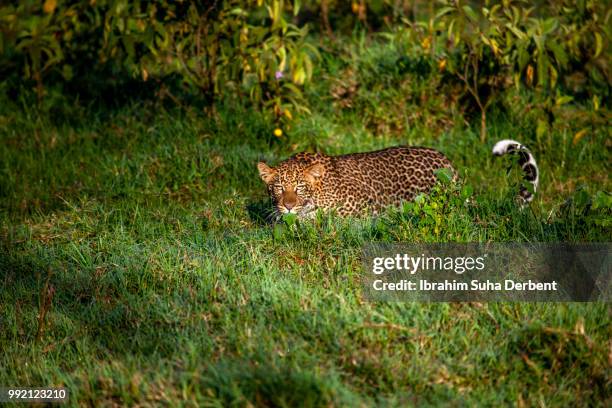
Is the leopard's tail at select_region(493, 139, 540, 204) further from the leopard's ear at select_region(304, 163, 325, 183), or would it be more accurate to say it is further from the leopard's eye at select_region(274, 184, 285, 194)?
the leopard's eye at select_region(274, 184, 285, 194)

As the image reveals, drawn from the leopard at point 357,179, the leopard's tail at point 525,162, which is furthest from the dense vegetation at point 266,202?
the leopard at point 357,179

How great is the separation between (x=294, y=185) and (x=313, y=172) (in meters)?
0.18

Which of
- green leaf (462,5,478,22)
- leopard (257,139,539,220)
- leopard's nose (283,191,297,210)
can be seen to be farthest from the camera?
green leaf (462,5,478,22)

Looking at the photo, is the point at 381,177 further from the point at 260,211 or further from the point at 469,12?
the point at 469,12

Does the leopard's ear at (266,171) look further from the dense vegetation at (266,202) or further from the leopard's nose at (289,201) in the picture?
the dense vegetation at (266,202)

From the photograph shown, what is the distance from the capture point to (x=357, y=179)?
6781 millimetres

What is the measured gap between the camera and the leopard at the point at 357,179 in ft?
21.3

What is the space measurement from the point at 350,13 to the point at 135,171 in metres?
3.86

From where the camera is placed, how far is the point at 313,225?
6066 millimetres

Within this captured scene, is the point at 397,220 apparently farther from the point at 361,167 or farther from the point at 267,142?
the point at 267,142

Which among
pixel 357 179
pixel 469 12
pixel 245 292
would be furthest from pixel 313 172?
pixel 469 12

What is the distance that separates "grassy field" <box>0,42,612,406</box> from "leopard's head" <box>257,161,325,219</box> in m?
0.22

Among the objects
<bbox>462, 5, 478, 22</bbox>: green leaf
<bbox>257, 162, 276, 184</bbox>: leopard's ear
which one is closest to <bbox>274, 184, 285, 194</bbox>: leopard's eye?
<bbox>257, 162, 276, 184</bbox>: leopard's ear

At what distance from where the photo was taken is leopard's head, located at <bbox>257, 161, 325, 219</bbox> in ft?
21.0
